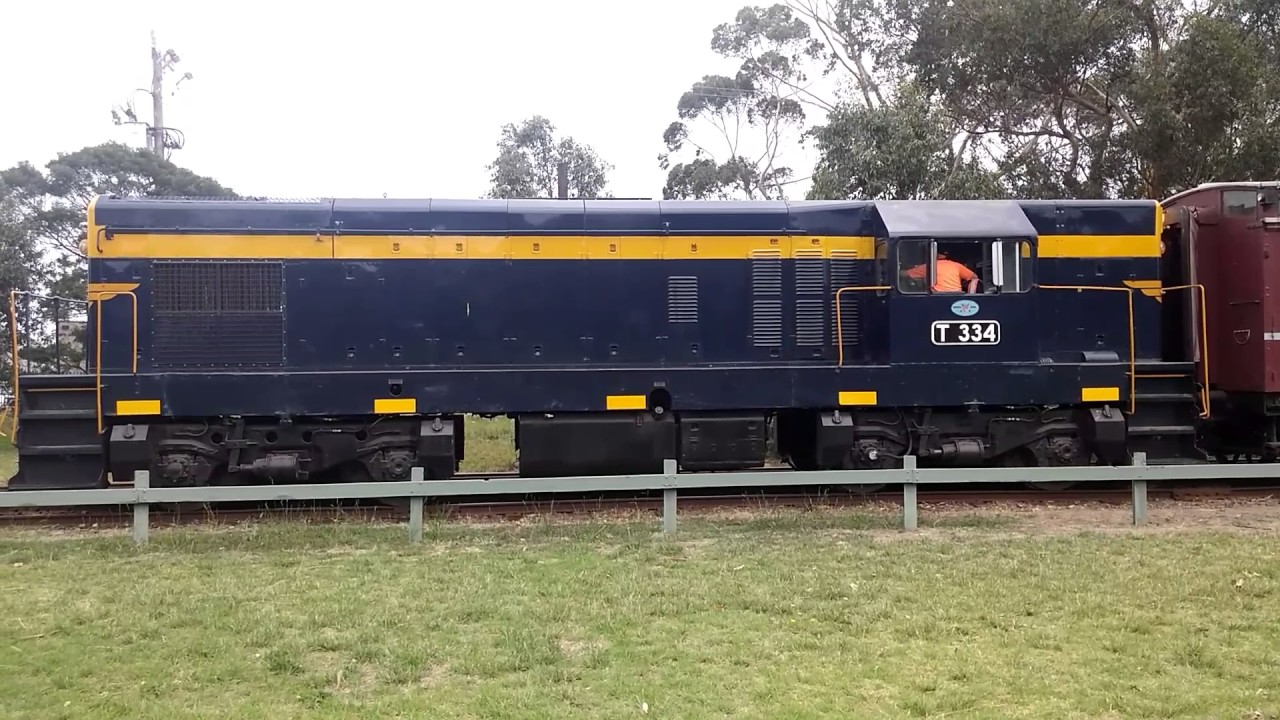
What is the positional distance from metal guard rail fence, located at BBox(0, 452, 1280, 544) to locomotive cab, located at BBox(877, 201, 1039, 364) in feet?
5.13

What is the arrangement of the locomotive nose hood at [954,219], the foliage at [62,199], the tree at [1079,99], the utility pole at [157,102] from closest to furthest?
the locomotive nose hood at [954,219], the tree at [1079,99], the foliage at [62,199], the utility pole at [157,102]

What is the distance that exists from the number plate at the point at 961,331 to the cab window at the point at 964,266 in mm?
307

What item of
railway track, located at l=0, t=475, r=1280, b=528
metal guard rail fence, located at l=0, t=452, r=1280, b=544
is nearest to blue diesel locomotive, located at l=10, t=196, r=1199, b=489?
railway track, located at l=0, t=475, r=1280, b=528

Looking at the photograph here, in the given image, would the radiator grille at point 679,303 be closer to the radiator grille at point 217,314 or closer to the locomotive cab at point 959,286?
the locomotive cab at point 959,286

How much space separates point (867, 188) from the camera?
612 inches

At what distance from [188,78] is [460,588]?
30429mm

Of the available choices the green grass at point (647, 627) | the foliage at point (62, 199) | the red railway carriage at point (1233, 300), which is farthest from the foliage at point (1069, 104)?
the foliage at point (62, 199)

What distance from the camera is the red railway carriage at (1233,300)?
9.28m

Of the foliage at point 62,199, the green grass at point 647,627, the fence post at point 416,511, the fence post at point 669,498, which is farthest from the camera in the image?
the foliage at point 62,199

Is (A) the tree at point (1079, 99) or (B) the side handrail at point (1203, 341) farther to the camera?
(A) the tree at point (1079, 99)

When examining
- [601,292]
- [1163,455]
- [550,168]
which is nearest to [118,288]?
[601,292]

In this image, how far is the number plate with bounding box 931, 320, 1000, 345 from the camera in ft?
29.6

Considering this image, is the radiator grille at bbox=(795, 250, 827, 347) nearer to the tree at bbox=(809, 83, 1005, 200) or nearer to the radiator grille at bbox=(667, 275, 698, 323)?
the radiator grille at bbox=(667, 275, 698, 323)

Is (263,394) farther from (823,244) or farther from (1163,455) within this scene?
(1163,455)
